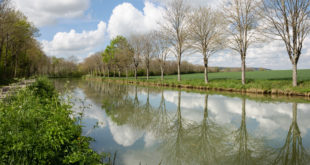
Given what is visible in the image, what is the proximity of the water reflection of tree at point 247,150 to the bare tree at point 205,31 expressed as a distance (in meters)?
19.6

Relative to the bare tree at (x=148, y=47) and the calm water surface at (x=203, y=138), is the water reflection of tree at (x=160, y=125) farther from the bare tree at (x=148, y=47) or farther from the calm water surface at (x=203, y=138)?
the bare tree at (x=148, y=47)

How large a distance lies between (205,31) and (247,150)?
22.4 meters

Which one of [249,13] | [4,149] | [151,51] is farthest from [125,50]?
[4,149]

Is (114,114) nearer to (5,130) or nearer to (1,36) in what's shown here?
(5,130)

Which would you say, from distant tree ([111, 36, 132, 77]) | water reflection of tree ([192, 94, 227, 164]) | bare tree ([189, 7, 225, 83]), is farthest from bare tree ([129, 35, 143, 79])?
water reflection of tree ([192, 94, 227, 164])

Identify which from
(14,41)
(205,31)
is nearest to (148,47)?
(205,31)

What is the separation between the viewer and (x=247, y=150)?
17.2ft

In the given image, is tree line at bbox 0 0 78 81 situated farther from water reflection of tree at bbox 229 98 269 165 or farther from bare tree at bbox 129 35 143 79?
water reflection of tree at bbox 229 98 269 165

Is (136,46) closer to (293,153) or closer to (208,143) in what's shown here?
(208,143)

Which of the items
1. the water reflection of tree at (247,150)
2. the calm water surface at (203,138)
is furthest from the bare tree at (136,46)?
the water reflection of tree at (247,150)

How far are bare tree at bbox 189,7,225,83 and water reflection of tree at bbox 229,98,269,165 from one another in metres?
19.6

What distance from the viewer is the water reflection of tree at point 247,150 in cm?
464

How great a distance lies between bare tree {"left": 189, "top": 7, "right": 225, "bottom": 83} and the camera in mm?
24945

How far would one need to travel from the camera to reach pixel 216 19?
24.8 m
